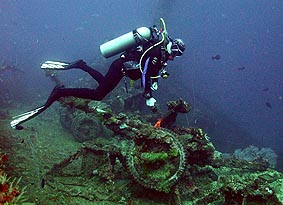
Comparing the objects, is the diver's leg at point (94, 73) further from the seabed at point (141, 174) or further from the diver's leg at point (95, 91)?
the seabed at point (141, 174)

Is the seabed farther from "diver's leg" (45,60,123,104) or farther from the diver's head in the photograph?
the diver's head

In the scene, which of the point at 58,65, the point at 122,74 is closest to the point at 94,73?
the point at 122,74

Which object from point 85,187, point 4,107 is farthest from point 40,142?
point 4,107

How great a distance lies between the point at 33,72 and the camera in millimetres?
33156

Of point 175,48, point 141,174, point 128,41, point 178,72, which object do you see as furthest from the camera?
point 178,72

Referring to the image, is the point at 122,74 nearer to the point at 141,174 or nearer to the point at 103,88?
the point at 103,88

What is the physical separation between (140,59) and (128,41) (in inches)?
24.9

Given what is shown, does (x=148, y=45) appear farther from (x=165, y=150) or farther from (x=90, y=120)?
(x=90, y=120)

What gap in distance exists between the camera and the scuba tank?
6.38 meters

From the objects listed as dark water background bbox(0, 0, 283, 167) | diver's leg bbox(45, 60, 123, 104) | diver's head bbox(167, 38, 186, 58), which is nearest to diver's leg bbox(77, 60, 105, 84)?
diver's leg bbox(45, 60, 123, 104)

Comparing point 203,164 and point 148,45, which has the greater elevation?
point 148,45

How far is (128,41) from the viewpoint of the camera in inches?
253

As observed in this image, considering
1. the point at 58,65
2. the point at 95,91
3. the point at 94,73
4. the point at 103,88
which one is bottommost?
the point at 95,91

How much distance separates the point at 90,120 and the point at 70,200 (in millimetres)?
5486
